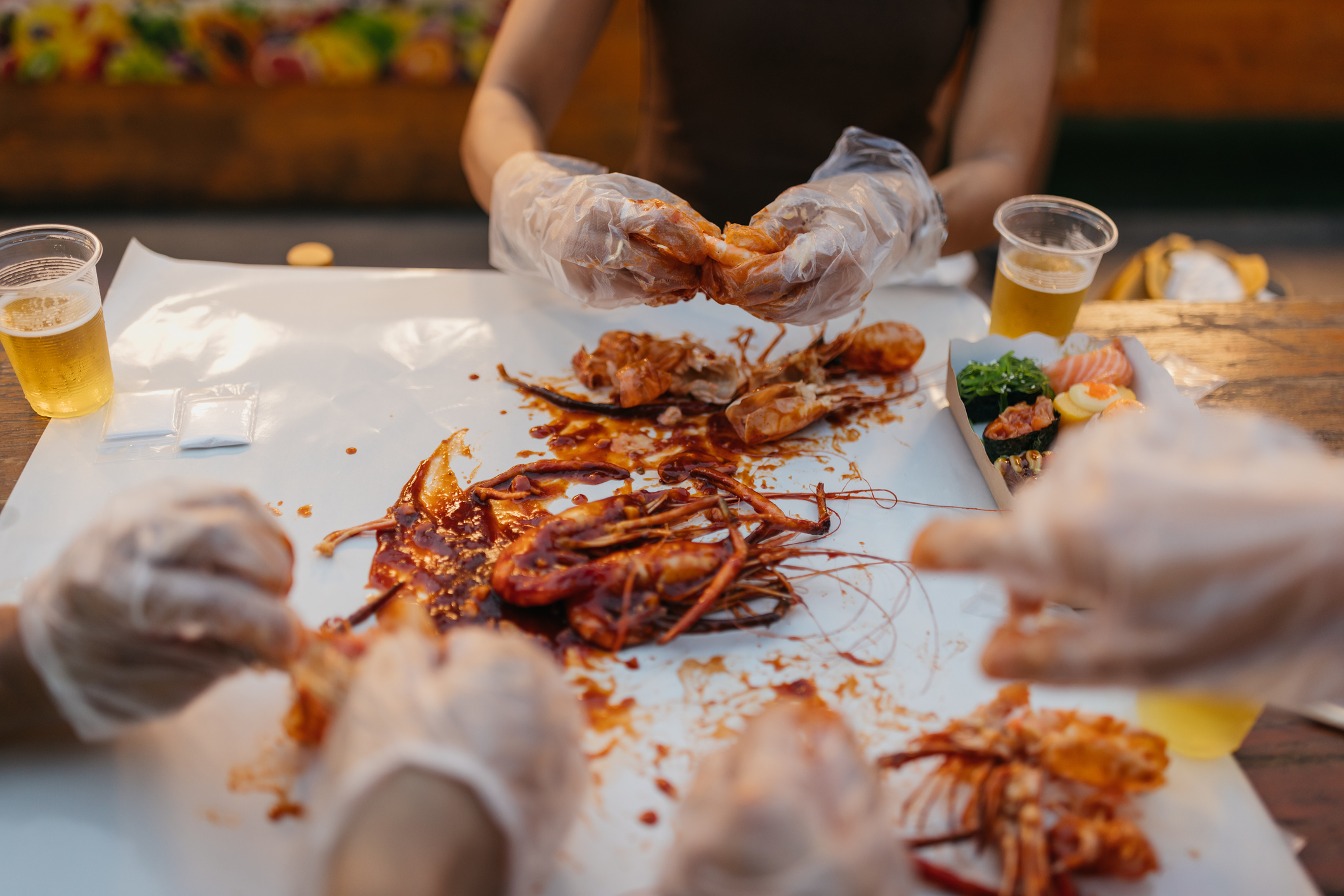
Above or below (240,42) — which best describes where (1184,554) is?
above

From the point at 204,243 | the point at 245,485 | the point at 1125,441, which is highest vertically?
the point at 1125,441

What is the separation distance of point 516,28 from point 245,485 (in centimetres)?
189

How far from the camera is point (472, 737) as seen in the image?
3.93 feet

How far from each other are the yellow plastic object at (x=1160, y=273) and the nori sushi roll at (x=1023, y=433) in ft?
7.33

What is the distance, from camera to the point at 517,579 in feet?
6.16

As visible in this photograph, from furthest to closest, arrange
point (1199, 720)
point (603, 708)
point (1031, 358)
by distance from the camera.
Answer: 1. point (1031, 358)
2. point (603, 708)
3. point (1199, 720)

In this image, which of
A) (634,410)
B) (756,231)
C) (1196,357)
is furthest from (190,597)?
(1196,357)

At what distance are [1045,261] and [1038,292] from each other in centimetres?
11

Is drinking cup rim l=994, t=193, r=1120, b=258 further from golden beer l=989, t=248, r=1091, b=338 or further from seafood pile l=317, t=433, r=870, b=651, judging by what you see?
seafood pile l=317, t=433, r=870, b=651

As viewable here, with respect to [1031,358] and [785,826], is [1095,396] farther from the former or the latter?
[785,826]

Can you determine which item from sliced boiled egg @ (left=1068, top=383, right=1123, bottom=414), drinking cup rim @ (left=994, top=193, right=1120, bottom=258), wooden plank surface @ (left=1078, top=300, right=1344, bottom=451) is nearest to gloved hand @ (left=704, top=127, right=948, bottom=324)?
drinking cup rim @ (left=994, top=193, right=1120, bottom=258)

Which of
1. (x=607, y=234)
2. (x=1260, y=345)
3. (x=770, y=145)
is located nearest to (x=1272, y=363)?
(x=1260, y=345)

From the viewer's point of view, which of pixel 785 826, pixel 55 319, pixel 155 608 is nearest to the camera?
pixel 785 826

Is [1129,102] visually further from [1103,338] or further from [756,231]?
[756,231]
